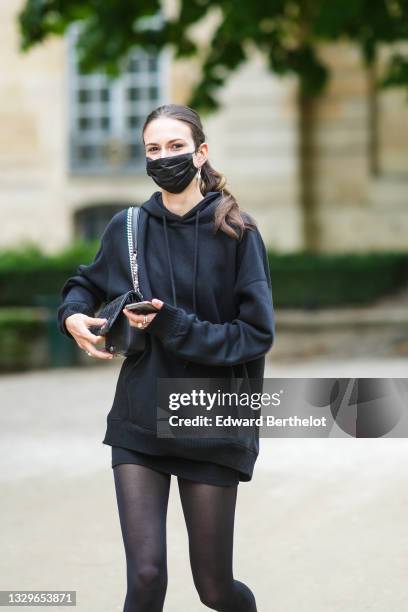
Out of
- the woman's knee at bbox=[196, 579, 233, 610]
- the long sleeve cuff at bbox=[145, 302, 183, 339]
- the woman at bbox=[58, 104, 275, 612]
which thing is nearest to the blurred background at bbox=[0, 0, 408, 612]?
the woman's knee at bbox=[196, 579, 233, 610]

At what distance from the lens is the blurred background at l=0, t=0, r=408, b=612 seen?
5.70m

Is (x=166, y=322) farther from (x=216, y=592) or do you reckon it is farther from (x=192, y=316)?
(x=216, y=592)

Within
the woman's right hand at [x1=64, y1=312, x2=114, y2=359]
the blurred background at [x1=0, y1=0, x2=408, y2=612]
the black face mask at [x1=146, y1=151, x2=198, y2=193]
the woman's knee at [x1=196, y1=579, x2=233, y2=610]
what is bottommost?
the blurred background at [x1=0, y1=0, x2=408, y2=612]

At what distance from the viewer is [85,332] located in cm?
354

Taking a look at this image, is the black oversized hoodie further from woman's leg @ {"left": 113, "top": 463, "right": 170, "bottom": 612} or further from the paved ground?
the paved ground

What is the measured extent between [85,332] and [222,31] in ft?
32.6

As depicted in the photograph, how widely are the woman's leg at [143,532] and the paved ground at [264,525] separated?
1.43 meters

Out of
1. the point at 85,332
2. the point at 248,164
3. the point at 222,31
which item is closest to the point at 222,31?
the point at 222,31

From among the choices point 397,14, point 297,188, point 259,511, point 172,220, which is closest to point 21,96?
A: point 297,188

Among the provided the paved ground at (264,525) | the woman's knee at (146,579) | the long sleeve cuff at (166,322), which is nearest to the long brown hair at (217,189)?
the long sleeve cuff at (166,322)

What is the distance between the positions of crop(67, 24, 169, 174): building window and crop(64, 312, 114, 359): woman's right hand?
61.9 feet

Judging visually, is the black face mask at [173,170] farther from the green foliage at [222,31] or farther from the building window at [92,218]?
the building window at [92,218]

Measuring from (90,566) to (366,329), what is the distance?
11.2 metres

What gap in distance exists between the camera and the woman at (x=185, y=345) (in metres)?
3.41
